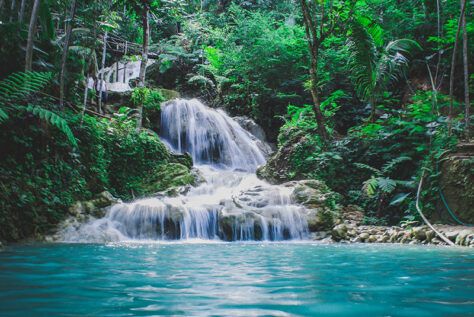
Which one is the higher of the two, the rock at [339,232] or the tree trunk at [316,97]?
the tree trunk at [316,97]

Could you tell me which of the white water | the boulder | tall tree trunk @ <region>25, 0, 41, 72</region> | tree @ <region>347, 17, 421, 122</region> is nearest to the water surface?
tall tree trunk @ <region>25, 0, 41, 72</region>

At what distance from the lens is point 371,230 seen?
642 cm

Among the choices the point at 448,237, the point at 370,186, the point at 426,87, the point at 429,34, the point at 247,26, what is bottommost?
the point at 448,237

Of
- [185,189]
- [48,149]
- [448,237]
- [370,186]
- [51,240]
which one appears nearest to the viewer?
[448,237]

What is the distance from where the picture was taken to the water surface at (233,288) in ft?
4.81

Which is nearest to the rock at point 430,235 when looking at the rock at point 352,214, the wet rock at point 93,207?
the rock at point 352,214

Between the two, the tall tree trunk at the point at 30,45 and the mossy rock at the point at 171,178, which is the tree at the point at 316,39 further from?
the tall tree trunk at the point at 30,45

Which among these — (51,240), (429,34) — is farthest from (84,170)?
(429,34)

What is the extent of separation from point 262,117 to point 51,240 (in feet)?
39.2

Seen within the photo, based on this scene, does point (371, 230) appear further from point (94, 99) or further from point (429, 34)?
point (94, 99)

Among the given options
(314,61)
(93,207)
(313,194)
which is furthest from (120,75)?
(313,194)

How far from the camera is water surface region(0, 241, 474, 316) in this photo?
147 cm

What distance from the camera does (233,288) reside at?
1938 millimetres

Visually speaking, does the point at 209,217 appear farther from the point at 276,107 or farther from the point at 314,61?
the point at 276,107
